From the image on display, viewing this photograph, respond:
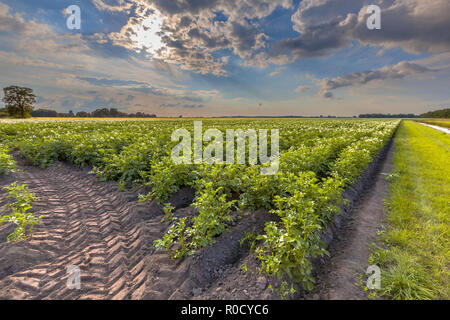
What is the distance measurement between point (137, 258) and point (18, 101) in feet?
376

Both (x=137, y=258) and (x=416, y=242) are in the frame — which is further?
(x=416, y=242)

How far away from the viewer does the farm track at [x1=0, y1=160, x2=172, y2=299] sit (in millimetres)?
3283

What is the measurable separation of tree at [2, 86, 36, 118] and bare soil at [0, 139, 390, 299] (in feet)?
346

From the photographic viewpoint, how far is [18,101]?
3118 inches

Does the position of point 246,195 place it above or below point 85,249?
above

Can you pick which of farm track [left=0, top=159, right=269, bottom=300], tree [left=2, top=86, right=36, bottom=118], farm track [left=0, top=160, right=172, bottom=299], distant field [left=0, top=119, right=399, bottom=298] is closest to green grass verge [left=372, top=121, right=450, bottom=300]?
distant field [left=0, top=119, right=399, bottom=298]

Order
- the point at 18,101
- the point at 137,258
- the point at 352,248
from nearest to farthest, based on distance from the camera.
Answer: the point at 137,258 < the point at 352,248 < the point at 18,101

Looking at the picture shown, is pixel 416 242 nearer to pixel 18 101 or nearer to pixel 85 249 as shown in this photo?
pixel 85 249

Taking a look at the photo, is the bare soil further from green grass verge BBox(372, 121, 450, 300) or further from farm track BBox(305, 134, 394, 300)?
green grass verge BBox(372, 121, 450, 300)

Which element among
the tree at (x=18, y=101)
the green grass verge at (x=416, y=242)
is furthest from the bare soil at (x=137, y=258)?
the tree at (x=18, y=101)

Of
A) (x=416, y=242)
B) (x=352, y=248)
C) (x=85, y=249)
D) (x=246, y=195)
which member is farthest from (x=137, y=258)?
(x=416, y=242)

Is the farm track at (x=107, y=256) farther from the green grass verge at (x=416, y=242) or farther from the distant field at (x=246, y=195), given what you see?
the green grass verge at (x=416, y=242)
